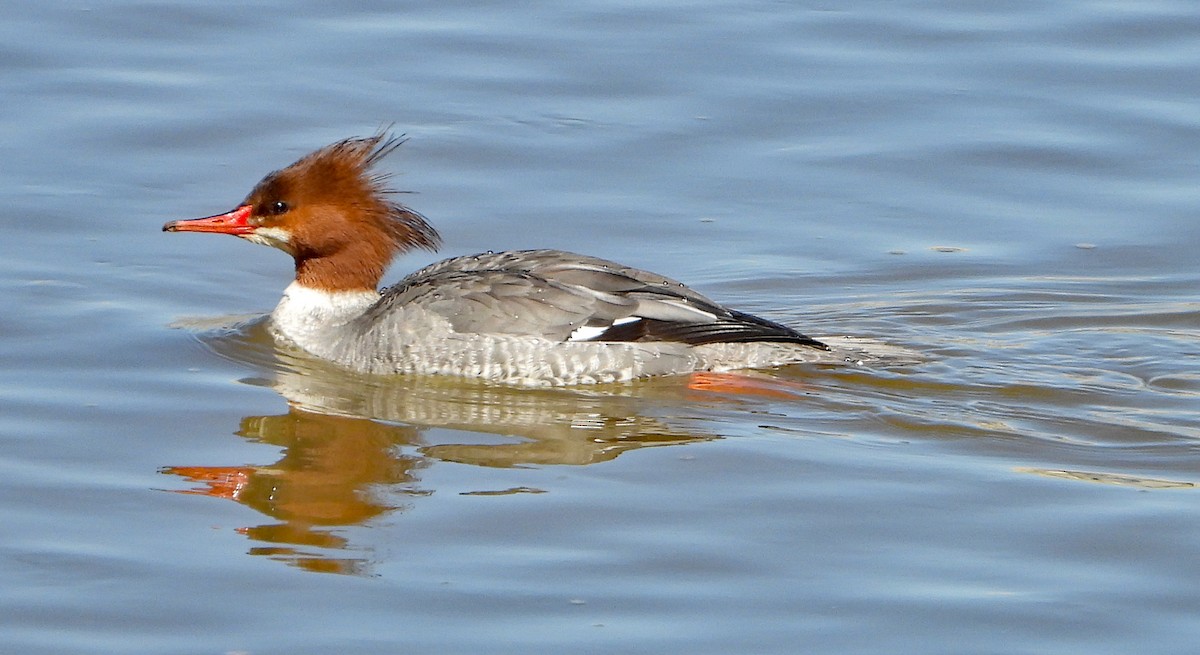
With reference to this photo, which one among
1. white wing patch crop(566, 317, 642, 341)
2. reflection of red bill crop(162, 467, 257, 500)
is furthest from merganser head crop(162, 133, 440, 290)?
reflection of red bill crop(162, 467, 257, 500)

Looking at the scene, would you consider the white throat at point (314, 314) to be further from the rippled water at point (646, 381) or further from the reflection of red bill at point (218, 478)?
the reflection of red bill at point (218, 478)

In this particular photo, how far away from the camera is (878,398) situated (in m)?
9.11

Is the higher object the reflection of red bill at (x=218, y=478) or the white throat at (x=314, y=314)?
the white throat at (x=314, y=314)

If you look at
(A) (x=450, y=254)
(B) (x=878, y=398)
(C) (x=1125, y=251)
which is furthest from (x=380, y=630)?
(C) (x=1125, y=251)

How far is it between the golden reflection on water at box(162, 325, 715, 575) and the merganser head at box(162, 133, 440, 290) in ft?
1.77

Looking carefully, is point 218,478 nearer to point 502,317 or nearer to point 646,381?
point 502,317

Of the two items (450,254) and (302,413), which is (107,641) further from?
(450,254)

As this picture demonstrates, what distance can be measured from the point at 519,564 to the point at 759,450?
1.77m

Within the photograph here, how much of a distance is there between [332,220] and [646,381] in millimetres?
1982

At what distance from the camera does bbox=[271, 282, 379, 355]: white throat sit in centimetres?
1004

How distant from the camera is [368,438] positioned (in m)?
8.61

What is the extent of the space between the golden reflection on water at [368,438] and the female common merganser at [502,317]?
0.41ft

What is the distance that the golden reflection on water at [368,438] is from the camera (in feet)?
24.5

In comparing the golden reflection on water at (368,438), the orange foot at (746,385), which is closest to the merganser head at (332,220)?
the golden reflection on water at (368,438)
